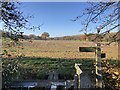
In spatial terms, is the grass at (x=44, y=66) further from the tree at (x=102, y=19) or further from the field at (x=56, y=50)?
the tree at (x=102, y=19)

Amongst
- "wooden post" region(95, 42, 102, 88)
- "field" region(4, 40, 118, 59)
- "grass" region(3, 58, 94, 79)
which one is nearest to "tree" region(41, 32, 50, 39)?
"field" region(4, 40, 118, 59)

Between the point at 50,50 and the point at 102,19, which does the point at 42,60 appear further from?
the point at 102,19

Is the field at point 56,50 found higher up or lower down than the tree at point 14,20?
lower down

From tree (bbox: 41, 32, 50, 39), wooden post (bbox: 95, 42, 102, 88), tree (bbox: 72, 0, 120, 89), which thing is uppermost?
tree (bbox: 72, 0, 120, 89)

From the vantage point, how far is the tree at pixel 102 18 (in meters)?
1.79

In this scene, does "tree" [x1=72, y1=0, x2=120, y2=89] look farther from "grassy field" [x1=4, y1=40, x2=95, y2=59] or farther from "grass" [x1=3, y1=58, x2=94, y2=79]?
"grass" [x1=3, y1=58, x2=94, y2=79]

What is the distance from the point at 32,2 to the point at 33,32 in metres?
0.23

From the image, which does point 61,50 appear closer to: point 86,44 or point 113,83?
point 86,44

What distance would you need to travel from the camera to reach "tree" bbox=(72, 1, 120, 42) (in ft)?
5.86

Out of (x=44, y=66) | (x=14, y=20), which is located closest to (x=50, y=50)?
(x=44, y=66)

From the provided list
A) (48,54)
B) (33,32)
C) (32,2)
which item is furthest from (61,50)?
(32,2)

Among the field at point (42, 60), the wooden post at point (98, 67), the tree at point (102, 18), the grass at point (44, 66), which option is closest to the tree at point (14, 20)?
the field at point (42, 60)

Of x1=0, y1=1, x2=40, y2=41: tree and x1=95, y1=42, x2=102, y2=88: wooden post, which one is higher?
x1=0, y1=1, x2=40, y2=41: tree

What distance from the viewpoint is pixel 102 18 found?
5.94ft
